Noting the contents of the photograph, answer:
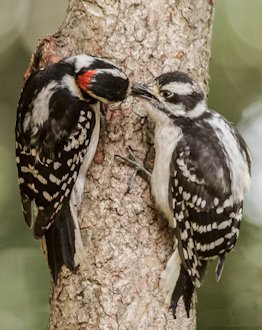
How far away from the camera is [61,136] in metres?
3.66

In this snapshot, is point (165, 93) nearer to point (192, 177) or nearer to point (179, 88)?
point (179, 88)

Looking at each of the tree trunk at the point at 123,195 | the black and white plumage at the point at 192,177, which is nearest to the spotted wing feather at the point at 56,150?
the tree trunk at the point at 123,195

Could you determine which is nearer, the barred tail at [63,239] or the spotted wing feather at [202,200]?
the spotted wing feather at [202,200]

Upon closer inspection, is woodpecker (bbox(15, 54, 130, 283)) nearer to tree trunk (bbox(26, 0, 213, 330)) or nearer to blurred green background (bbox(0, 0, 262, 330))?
tree trunk (bbox(26, 0, 213, 330))

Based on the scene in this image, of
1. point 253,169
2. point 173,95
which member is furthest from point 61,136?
point 253,169

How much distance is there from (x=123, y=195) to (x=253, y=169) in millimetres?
2911

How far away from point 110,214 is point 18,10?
3681mm

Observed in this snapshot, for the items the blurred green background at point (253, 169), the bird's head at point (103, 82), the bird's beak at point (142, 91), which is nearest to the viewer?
the bird's head at point (103, 82)

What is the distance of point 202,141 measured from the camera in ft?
12.1

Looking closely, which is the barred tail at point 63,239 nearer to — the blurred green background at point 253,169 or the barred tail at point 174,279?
the barred tail at point 174,279

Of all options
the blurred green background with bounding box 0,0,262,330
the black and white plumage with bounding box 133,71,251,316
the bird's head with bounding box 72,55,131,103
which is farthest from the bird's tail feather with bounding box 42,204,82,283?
the blurred green background with bounding box 0,0,262,330

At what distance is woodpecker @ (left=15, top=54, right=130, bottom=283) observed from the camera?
11.9 ft

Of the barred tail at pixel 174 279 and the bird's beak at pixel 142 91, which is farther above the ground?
the bird's beak at pixel 142 91

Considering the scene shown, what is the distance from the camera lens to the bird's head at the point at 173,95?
12.0 feet
